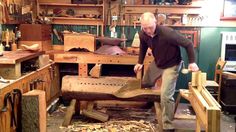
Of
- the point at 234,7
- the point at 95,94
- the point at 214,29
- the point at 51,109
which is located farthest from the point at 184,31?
the point at 51,109

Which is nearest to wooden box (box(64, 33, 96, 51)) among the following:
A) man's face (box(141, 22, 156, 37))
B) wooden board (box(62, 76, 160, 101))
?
wooden board (box(62, 76, 160, 101))

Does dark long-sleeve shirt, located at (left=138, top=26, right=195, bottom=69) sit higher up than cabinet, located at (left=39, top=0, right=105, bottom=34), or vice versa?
cabinet, located at (left=39, top=0, right=105, bottom=34)

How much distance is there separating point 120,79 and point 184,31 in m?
1.65

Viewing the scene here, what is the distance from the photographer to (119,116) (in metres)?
4.52

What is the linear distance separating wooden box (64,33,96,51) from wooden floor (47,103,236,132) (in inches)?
37.6

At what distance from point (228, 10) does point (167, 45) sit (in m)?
2.03

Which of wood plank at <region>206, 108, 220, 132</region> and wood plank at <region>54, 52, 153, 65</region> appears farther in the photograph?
wood plank at <region>54, 52, 153, 65</region>

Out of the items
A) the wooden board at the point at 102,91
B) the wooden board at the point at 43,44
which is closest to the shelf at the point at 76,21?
the wooden board at the point at 43,44

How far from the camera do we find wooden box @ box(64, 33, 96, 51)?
16.2ft

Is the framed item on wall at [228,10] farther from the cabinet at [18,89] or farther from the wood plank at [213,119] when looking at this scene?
the wood plank at [213,119]

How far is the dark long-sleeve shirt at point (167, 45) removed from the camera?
3.59m

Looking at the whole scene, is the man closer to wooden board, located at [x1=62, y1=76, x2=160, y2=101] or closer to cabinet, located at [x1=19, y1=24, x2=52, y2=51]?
wooden board, located at [x1=62, y1=76, x2=160, y2=101]

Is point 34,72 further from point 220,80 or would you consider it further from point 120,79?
point 220,80

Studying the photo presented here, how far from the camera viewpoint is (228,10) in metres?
5.20
